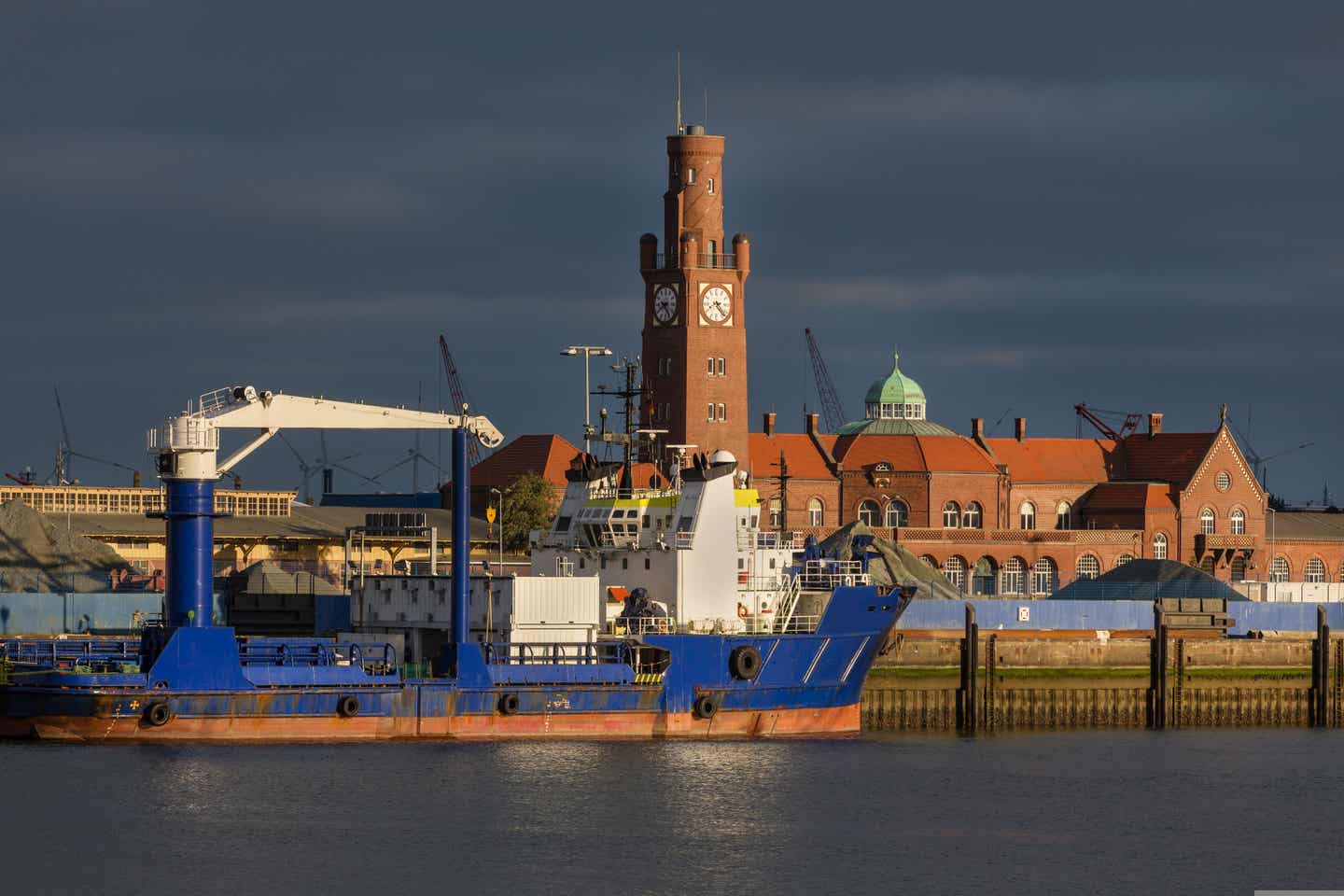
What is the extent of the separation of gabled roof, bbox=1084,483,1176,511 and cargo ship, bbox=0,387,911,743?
7483 centimetres

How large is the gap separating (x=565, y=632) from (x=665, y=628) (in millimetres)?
2799

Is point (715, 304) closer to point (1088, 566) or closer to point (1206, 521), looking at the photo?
point (1088, 566)

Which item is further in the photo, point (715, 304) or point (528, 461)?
point (528, 461)

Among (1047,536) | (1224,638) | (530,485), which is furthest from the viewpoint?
(1047,536)

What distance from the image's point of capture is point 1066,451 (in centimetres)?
15050

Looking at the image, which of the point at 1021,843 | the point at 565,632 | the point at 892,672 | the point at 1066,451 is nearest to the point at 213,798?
the point at 565,632

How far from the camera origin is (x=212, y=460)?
62094 millimetres

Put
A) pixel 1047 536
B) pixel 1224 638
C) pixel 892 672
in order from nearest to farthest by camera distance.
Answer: pixel 892 672 → pixel 1224 638 → pixel 1047 536

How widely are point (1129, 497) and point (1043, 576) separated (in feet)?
33.2

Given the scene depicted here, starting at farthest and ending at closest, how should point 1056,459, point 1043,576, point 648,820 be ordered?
1. point 1056,459
2. point 1043,576
3. point 648,820

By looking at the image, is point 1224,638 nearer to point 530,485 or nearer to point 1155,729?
point 1155,729

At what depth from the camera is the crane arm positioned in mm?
61969

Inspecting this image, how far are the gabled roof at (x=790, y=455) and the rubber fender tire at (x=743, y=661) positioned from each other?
235 feet

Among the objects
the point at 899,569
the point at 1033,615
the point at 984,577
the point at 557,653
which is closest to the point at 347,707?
the point at 557,653
